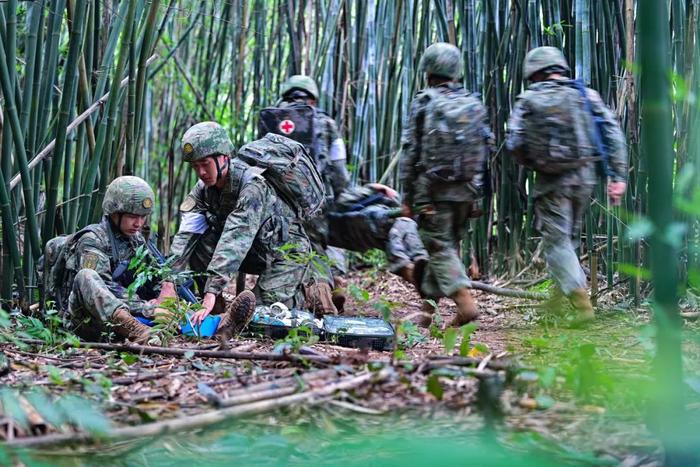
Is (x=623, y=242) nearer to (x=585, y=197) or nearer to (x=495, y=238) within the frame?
(x=585, y=197)

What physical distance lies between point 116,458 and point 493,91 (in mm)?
4143

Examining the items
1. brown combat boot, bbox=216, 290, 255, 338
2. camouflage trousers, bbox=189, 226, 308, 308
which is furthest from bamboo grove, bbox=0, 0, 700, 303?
brown combat boot, bbox=216, 290, 255, 338

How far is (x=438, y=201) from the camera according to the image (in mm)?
4051

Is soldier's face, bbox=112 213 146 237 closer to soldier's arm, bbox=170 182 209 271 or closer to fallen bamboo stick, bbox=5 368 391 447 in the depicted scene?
soldier's arm, bbox=170 182 209 271

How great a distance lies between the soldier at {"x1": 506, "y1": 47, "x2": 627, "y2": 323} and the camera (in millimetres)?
3680

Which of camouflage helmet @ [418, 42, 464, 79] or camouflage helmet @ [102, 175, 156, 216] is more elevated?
camouflage helmet @ [418, 42, 464, 79]

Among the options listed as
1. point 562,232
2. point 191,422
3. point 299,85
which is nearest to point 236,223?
point 299,85

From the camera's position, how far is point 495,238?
5746 mm

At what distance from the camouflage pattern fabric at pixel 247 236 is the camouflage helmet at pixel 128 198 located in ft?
1.31

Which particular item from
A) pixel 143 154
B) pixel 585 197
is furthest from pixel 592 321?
pixel 143 154

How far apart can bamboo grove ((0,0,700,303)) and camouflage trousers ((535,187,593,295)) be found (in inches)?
9.7

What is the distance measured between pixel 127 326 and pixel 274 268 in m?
1.01

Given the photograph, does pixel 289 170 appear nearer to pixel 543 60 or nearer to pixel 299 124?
pixel 299 124

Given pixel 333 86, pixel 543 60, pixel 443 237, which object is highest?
pixel 333 86
